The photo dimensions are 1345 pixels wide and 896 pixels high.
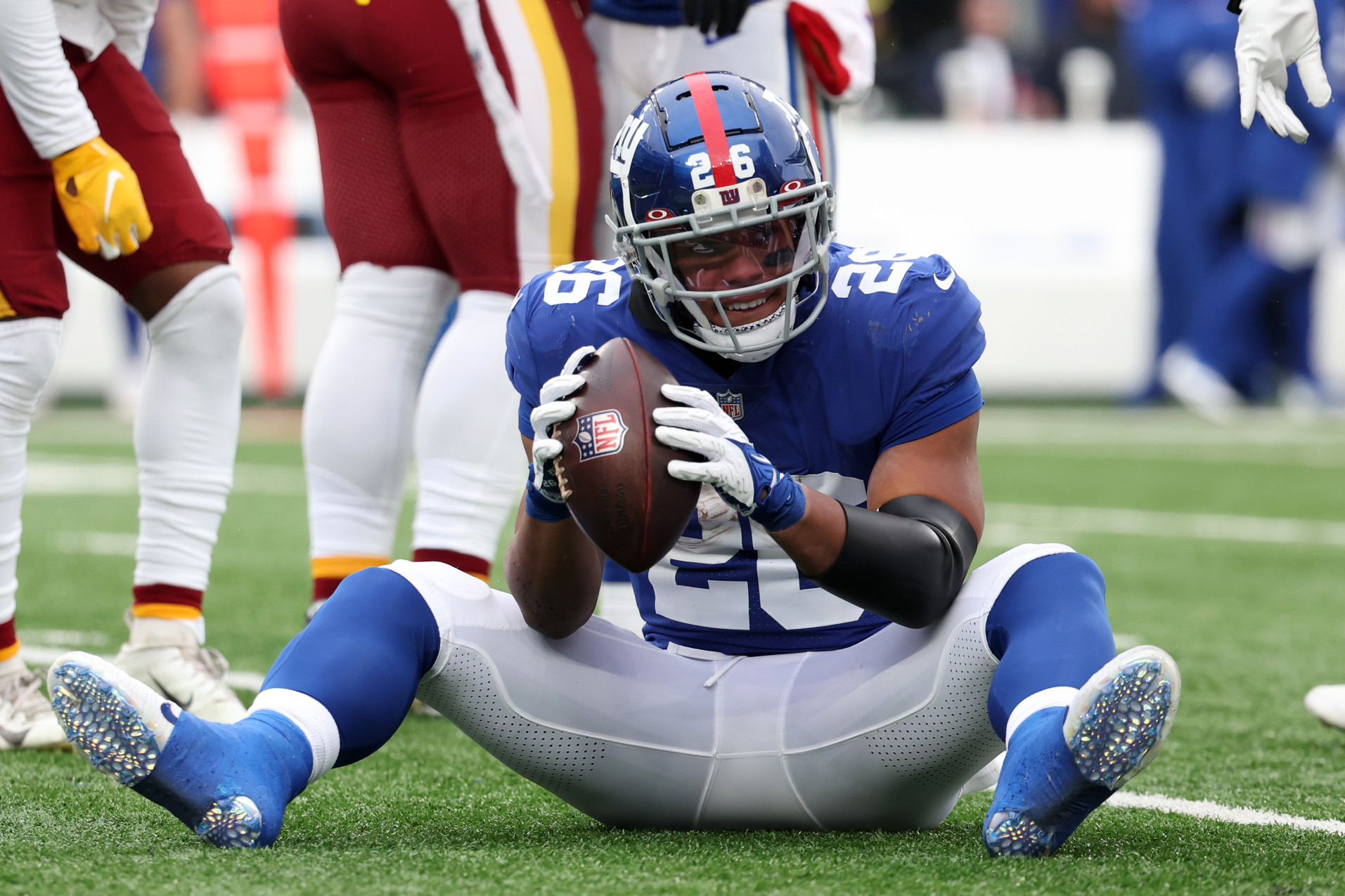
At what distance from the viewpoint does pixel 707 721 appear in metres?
1.97

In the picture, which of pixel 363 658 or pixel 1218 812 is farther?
pixel 1218 812

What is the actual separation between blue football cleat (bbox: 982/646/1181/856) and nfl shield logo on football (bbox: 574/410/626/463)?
0.48m

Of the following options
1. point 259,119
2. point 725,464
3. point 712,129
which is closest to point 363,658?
point 725,464

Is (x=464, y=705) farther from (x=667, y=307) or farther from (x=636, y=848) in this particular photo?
(x=667, y=307)

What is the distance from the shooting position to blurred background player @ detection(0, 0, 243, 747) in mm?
2408

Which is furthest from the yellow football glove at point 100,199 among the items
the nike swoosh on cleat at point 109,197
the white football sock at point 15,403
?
the white football sock at point 15,403

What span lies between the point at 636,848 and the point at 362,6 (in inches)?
56.9

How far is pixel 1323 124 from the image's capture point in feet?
29.9

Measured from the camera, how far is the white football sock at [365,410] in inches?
110

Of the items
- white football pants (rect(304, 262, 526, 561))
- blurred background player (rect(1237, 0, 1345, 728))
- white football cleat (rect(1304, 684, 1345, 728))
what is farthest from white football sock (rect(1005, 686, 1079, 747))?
white football pants (rect(304, 262, 526, 561))

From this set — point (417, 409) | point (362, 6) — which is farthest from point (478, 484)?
point (362, 6)

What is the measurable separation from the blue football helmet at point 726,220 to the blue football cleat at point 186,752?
622 millimetres

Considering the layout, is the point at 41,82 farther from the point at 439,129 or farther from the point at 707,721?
the point at 707,721

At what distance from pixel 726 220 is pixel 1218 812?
941 millimetres
